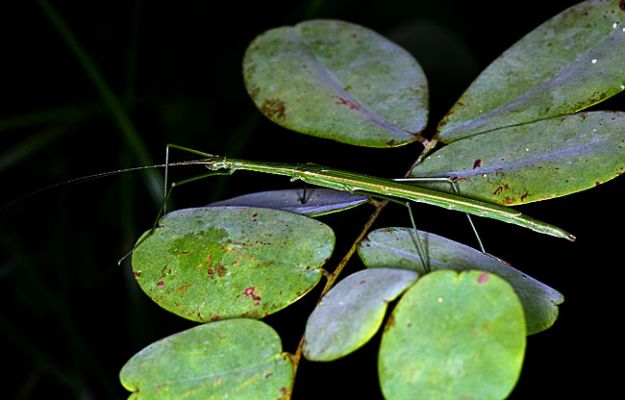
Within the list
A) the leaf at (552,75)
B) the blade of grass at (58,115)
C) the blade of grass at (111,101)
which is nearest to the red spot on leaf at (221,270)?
the leaf at (552,75)

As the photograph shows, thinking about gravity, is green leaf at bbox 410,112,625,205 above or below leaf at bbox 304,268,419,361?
above

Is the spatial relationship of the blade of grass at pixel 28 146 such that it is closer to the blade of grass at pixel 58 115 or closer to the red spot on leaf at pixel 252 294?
the blade of grass at pixel 58 115

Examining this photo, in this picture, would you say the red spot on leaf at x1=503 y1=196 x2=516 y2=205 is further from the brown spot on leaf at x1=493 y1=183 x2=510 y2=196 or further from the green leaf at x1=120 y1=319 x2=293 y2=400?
the green leaf at x1=120 y1=319 x2=293 y2=400

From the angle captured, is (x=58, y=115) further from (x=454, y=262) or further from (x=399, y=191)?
(x=454, y=262)

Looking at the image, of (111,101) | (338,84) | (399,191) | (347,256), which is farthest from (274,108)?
(111,101)

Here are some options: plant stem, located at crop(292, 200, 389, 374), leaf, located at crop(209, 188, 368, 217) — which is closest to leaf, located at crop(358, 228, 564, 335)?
plant stem, located at crop(292, 200, 389, 374)

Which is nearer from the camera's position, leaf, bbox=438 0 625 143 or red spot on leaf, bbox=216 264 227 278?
red spot on leaf, bbox=216 264 227 278
